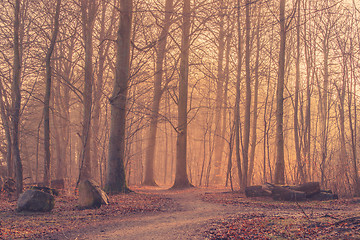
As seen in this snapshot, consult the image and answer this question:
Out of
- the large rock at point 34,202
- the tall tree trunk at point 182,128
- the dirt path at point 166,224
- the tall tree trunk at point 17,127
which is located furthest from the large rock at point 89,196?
the tall tree trunk at point 182,128

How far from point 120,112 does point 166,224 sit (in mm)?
5762

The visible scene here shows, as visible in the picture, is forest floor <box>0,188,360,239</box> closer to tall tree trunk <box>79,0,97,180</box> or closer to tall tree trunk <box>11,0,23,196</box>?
tall tree trunk <box>11,0,23,196</box>

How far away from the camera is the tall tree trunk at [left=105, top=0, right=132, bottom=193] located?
1141 centimetres

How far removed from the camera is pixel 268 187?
10781 millimetres

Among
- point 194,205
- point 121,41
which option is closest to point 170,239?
point 194,205

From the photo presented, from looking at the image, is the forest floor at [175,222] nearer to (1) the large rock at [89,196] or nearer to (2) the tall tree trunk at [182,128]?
(1) the large rock at [89,196]

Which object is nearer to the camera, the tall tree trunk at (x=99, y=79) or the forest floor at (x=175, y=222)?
the forest floor at (x=175, y=222)

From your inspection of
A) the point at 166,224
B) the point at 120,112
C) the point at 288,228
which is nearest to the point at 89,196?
the point at 166,224

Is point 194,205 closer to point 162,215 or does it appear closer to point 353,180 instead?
point 162,215

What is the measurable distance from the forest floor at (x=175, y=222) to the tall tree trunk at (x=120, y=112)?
193 cm

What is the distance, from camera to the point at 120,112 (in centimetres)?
1161

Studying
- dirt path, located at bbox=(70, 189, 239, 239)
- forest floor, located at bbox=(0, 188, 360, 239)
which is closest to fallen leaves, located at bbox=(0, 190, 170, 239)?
forest floor, located at bbox=(0, 188, 360, 239)

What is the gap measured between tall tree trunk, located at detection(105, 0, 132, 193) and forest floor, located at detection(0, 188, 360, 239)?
6.32 ft

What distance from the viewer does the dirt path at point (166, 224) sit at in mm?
5750
